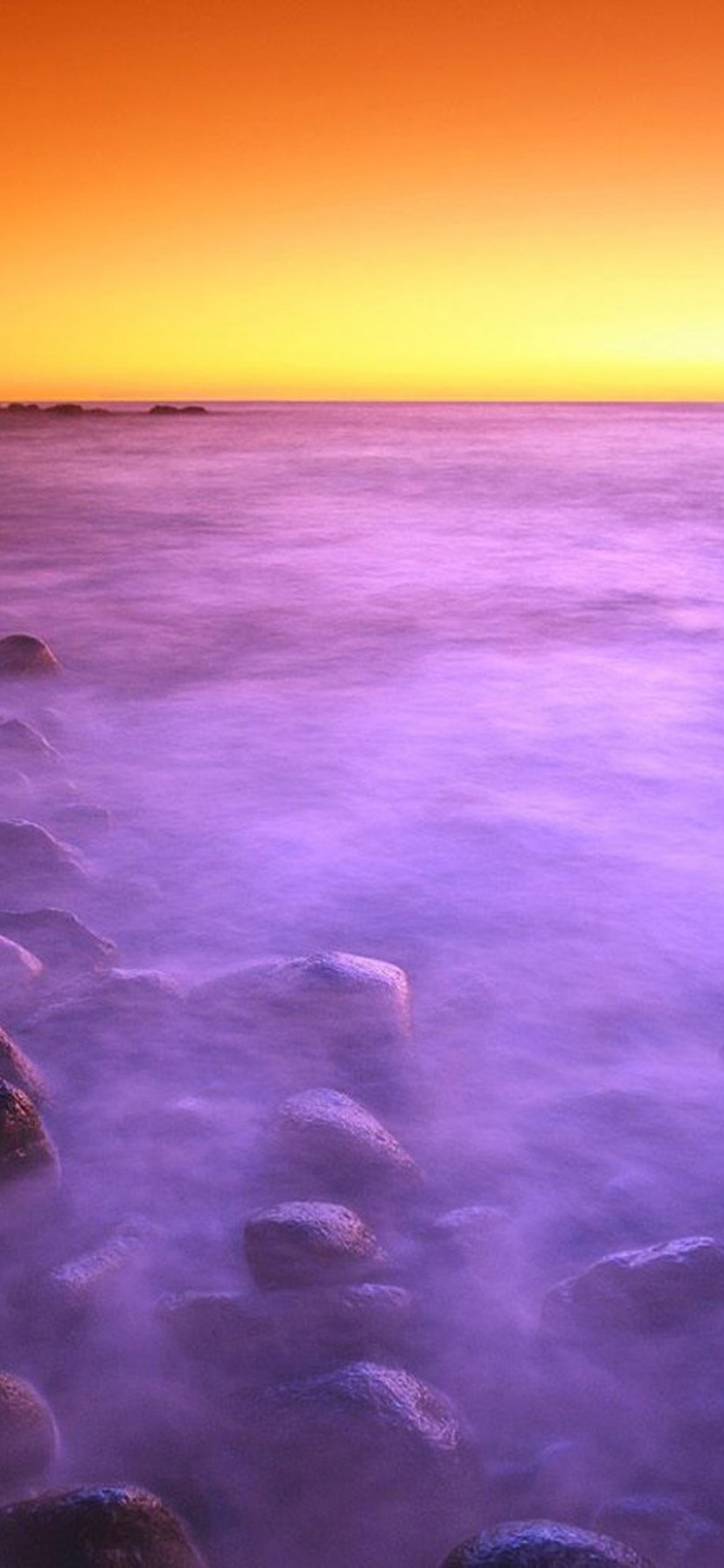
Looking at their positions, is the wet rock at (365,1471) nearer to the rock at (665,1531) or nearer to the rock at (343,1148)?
the rock at (665,1531)

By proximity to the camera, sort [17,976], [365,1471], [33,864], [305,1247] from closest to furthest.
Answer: [365,1471] < [305,1247] < [17,976] < [33,864]

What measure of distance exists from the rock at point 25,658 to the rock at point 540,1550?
7.64 m

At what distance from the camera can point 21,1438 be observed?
2240 mm

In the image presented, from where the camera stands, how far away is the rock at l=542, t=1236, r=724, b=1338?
2.65 m

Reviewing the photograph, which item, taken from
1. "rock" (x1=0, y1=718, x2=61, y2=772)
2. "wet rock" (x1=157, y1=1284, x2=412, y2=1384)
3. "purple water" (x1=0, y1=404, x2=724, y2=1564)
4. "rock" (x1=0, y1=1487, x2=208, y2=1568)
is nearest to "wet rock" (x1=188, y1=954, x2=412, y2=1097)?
"purple water" (x1=0, y1=404, x2=724, y2=1564)

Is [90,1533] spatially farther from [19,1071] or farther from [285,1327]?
[19,1071]

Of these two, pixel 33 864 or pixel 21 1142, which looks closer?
pixel 21 1142

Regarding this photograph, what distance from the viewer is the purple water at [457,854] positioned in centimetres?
317

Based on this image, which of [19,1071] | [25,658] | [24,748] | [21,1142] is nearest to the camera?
[21,1142]

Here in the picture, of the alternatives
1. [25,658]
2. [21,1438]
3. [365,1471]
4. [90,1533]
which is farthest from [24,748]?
[90,1533]

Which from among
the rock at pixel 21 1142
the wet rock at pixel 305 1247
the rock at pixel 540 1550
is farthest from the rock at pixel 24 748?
the rock at pixel 540 1550

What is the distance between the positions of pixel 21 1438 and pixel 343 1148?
1.08 meters

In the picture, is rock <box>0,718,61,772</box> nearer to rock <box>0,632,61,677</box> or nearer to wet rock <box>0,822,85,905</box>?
wet rock <box>0,822,85,905</box>

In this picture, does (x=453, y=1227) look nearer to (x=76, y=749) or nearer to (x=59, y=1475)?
(x=59, y=1475)
